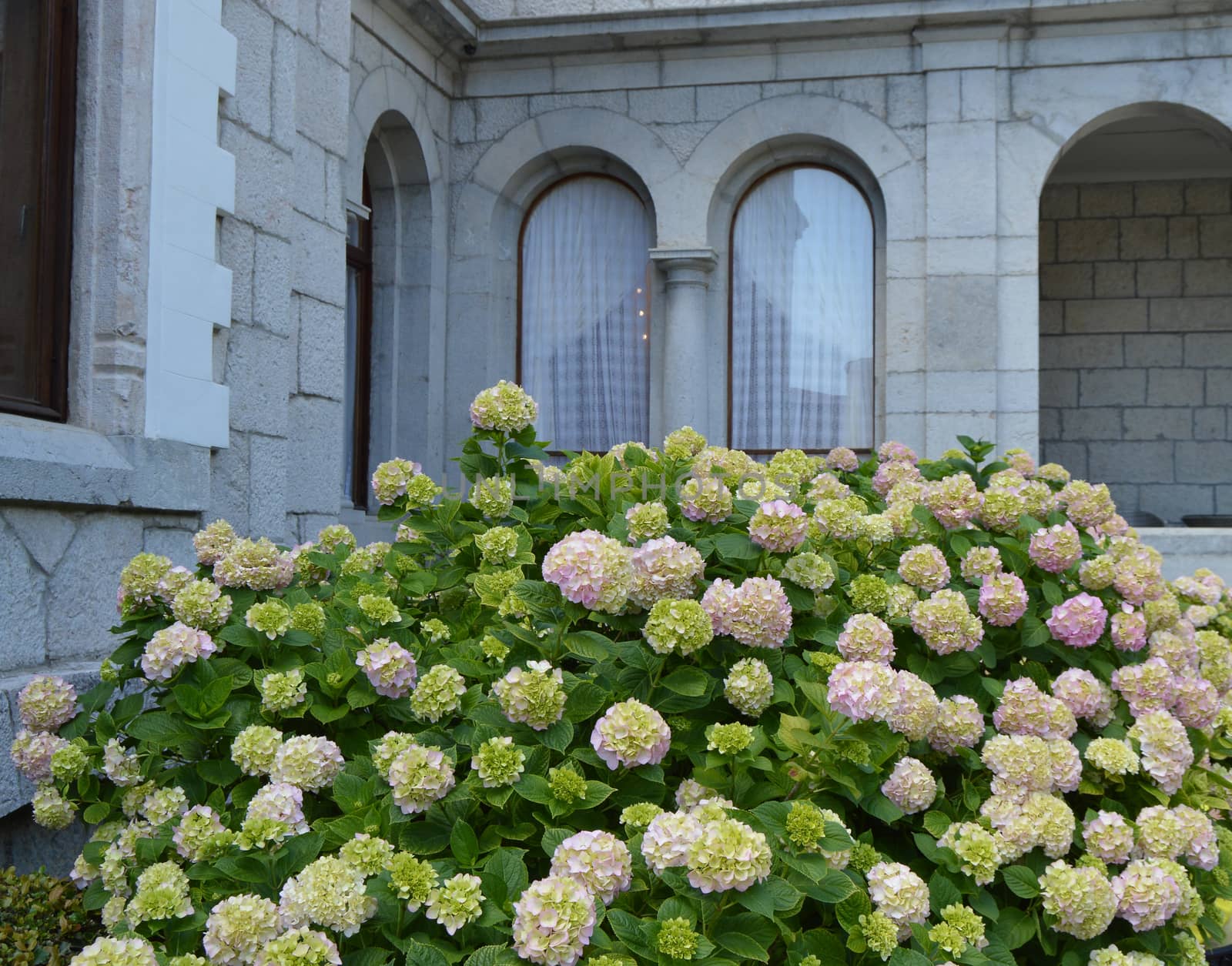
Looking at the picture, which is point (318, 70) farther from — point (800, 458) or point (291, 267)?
point (800, 458)

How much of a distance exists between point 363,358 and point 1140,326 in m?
6.70

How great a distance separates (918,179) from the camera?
810cm

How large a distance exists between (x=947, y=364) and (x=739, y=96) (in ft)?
7.79

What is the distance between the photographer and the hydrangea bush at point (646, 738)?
68.2 inches

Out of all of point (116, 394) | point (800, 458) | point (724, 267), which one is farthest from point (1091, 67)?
point (116, 394)

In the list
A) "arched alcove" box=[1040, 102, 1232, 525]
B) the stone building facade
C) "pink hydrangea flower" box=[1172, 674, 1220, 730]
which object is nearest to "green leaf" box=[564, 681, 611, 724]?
"pink hydrangea flower" box=[1172, 674, 1220, 730]

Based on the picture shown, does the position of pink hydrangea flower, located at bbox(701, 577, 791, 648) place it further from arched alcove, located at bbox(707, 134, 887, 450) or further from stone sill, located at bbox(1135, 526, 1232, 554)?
arched alcove, located at bbox(707, 134, 887, 450)

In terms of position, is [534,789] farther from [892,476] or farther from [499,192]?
[499,192]

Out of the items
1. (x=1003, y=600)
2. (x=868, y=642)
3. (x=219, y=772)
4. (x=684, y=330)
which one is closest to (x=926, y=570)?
(x=1003, y=600)

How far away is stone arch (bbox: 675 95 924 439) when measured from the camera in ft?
Answer: 26.7

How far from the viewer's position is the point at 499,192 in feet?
28.6

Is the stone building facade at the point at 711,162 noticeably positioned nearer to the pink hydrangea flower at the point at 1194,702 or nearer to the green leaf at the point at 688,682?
the green leaf at the point at 688,682

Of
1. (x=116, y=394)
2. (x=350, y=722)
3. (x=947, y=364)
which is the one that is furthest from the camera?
(x=947, y=364)

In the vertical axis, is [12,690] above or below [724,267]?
below
